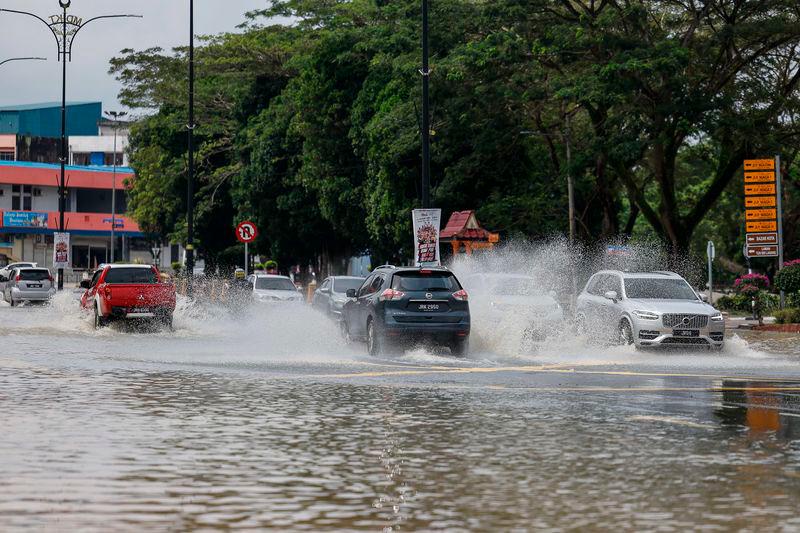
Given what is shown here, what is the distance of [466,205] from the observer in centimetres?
5225

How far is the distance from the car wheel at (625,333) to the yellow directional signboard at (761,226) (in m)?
19.6

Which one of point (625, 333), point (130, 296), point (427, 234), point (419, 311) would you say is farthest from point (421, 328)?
point (130, 296)

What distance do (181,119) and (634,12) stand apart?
128 ft

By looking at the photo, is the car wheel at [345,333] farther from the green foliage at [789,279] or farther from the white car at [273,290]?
the green foliage at [789,279]

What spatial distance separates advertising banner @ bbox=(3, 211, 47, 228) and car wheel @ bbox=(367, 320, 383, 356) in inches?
3366

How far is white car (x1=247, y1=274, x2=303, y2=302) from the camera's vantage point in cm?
4378

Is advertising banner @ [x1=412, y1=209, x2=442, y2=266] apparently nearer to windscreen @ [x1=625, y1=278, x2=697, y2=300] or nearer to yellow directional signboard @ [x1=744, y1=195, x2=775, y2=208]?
windscreen @ [x1=625, y1=278, x2=697, y2=300]

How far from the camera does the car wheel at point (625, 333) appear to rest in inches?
1016

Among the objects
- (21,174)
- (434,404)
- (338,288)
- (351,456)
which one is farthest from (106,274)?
(21,174)

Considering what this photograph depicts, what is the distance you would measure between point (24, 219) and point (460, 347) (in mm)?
87056

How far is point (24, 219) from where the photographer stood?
10575 cm

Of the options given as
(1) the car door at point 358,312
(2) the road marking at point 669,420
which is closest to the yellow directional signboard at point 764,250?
(1) the car door at point 358,312

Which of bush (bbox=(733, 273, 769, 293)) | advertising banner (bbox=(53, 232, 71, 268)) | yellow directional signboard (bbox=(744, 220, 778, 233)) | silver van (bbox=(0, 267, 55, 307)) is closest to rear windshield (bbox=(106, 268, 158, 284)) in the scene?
bush (bbox=(733, 273, 769, 293))

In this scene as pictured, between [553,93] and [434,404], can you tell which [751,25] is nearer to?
[553,93]
